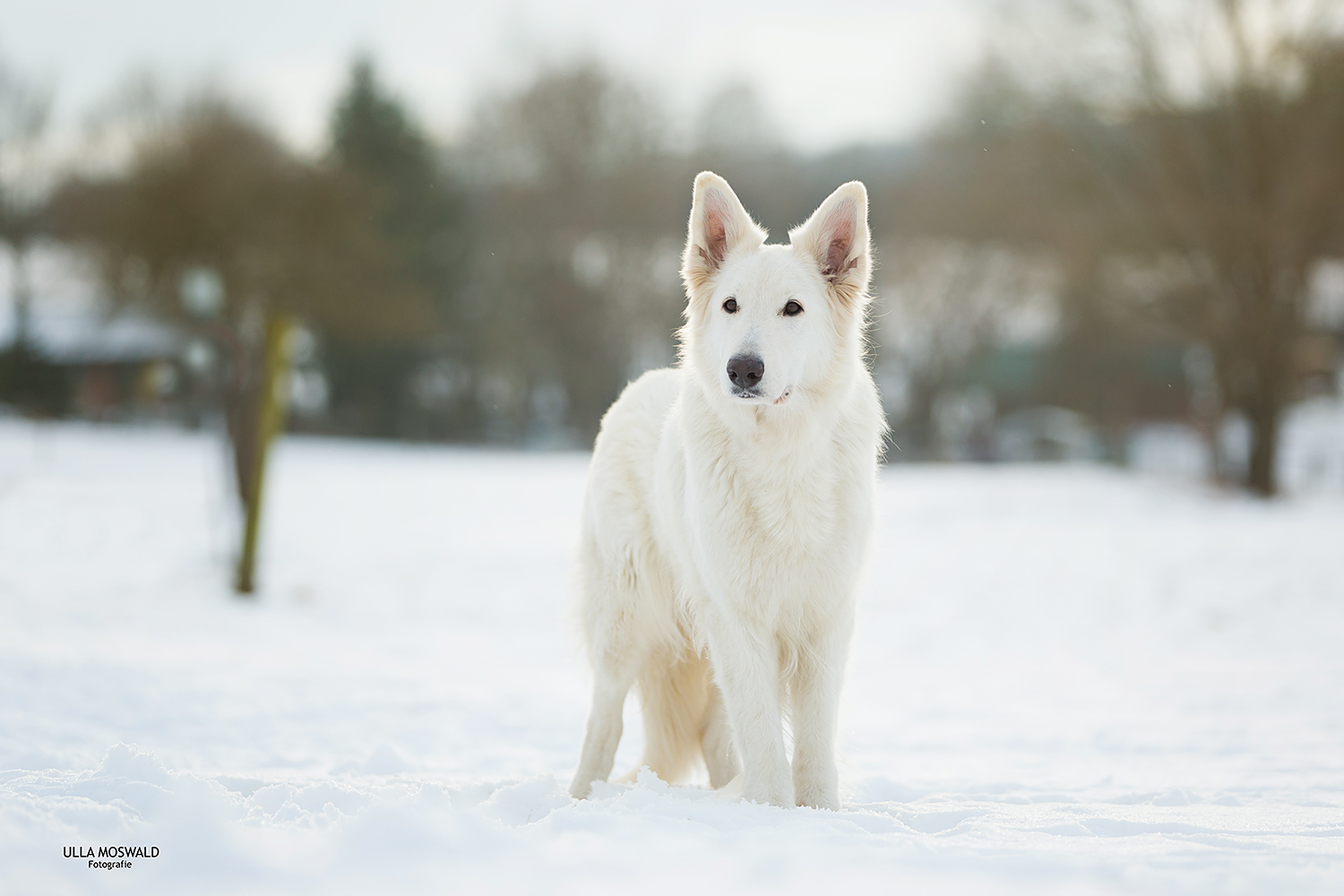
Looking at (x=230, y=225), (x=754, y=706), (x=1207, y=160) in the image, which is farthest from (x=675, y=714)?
(x=230, y=225)

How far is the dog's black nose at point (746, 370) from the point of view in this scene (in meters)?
3.73

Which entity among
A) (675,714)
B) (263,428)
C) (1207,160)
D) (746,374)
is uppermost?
(1207,160)

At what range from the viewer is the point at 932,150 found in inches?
1235

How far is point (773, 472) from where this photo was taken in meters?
3.95

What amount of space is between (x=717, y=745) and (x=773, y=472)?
1.50 meters

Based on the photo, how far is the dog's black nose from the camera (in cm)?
373

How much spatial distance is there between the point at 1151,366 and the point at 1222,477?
2647cm

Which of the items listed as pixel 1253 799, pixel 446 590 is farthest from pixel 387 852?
pixel 446 590

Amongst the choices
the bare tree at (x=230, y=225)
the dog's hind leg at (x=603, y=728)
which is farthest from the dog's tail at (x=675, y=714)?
the bare tree at (x=230, y=225)

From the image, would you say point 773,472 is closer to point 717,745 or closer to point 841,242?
point 841,242

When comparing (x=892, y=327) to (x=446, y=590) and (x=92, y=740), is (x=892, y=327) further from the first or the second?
(x=92, y=740)

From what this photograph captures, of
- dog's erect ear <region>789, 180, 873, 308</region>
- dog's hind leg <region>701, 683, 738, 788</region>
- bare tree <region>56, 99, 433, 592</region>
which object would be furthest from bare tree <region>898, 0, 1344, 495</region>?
bare tree <region>56, 99, 433, 592</region>

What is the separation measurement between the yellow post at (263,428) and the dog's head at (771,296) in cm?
641

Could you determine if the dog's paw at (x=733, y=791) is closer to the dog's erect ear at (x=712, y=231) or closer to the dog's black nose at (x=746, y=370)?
the dog's black nose at (x=746, y=370)
